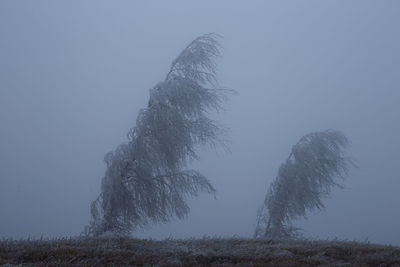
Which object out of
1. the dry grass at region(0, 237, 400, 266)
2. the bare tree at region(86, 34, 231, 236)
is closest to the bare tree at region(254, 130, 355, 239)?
the bare tree at region(86, 34, 231, 236)

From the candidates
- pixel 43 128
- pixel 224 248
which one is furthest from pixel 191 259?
pixel 43 128

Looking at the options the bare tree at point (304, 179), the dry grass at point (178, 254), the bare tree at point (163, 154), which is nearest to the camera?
the dry grass at point (178, 254)

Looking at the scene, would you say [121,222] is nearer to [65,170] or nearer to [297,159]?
[297,159]

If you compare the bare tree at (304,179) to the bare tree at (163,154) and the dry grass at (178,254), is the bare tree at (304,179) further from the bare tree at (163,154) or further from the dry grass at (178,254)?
the dry grass at (178,254)

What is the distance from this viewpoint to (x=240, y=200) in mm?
113688

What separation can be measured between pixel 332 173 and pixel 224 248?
9607 mm

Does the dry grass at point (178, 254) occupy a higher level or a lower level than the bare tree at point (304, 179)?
lower

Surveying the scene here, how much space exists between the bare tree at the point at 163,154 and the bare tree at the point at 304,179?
3531 millimetres

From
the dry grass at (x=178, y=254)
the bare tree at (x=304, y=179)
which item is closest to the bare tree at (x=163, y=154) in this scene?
the bare tree at (x=304, y=179)

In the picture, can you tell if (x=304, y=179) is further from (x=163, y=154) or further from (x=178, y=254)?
(x=178, y=254)

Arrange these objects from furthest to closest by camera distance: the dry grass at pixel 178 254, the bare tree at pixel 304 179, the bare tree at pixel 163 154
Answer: the bare tree at pixel 304 179 → the bare tree at pixel 163 154 → the dry grass at pixel 178 254

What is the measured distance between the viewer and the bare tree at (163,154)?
46.5 ft

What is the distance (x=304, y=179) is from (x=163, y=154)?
5.44m

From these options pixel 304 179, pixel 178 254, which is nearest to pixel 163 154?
pixel 304 179
